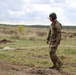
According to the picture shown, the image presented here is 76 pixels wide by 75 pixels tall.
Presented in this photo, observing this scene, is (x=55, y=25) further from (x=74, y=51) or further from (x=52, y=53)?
(x=74, y=51)

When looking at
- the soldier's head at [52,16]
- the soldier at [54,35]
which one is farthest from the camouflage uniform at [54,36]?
the soldier's head at [52,16]

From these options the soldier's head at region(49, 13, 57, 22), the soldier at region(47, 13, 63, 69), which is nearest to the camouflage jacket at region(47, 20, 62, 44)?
the soldier at region(47, 13, 63, 69)

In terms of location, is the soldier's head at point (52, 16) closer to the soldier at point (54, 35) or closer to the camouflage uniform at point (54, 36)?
the soldier at point (54, 35)

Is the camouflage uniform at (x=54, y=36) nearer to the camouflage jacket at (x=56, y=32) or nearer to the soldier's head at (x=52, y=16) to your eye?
the camouflage jacket at (x=56, y=32)

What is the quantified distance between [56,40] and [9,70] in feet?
6.32

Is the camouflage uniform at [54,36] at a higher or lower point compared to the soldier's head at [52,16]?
lower

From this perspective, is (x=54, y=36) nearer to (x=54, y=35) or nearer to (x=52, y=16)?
(x=54, y=35)

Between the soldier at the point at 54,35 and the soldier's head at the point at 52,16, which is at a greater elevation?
the soldier's head at the point at 52,16

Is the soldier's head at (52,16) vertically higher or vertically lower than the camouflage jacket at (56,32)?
higher

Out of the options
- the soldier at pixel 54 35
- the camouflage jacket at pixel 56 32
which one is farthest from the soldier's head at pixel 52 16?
the camouflage jacket at pixel 56 32

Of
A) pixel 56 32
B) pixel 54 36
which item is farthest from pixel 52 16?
pixel 54 36

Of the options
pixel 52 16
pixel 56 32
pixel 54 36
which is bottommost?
pixel 54 36

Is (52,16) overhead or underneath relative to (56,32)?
overhead

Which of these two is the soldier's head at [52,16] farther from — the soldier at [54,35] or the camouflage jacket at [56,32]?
the camouflage jacket at [56,32]
